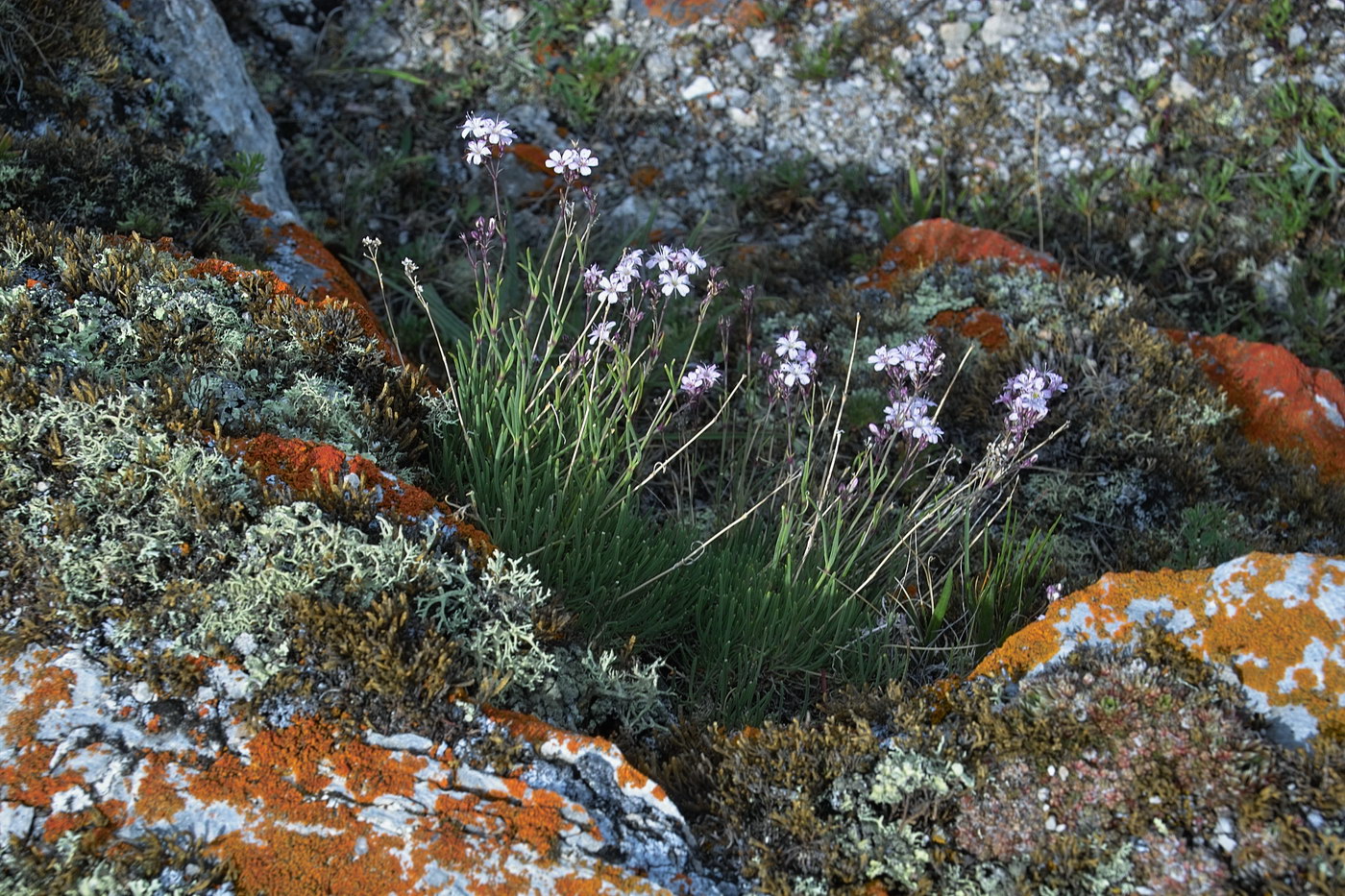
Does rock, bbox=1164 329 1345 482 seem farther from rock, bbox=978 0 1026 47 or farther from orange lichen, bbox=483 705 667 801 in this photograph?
orange lichen, bbox=483 705 667 801

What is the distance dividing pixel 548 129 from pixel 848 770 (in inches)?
206

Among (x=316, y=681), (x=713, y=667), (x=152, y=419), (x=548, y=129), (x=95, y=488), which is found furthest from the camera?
(x=548, y=129)

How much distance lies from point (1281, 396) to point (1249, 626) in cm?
269

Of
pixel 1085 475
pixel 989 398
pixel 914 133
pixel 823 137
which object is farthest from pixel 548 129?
pixel 1085 475

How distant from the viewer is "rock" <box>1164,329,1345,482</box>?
15.4 feet

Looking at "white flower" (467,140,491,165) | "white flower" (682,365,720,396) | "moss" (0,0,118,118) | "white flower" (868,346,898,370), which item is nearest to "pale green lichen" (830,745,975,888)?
"white flower" (868,346,898,370)

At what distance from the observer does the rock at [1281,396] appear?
470 centimetres

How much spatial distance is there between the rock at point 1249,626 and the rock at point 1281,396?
7.34 feet

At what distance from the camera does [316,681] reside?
2590mm

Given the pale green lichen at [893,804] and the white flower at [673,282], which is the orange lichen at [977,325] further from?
the pale green lichen at [893,804]

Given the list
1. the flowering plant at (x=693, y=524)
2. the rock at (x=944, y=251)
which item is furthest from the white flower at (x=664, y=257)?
the rock at (x=944, y=251)

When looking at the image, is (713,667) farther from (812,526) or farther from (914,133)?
(914,133)

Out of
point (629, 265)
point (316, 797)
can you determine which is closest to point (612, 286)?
point (629, 265)

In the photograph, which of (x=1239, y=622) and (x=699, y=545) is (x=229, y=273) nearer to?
(x=699, y=545)
